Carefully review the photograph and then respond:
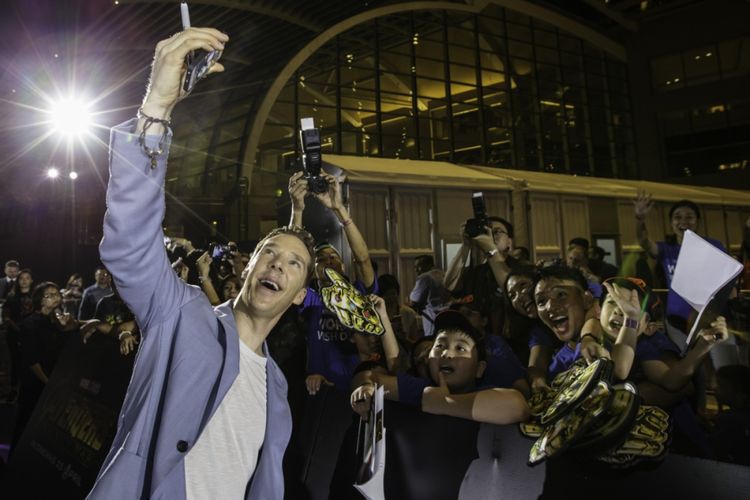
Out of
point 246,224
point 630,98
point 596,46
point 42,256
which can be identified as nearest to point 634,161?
point 630,98

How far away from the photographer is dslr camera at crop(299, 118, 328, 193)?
3766 mm

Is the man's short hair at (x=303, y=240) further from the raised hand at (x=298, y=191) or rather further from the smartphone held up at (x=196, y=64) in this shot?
the raised hand at (x=298, y=191)

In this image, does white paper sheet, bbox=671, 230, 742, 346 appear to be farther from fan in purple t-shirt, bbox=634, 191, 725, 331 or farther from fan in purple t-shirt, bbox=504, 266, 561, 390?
fan in purple t-shirt, bbox=634, 191, 725, 331

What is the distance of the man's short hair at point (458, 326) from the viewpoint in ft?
9.50

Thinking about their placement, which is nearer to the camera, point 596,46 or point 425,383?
point 425,383

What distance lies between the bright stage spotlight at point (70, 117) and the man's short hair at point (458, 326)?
1487 centimetres

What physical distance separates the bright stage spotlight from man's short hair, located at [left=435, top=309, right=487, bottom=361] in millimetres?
14872

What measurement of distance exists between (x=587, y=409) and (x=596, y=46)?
25.6 metres

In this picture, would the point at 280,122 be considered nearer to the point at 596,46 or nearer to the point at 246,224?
the point at 246,224

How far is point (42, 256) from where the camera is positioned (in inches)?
675

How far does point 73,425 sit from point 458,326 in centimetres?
291

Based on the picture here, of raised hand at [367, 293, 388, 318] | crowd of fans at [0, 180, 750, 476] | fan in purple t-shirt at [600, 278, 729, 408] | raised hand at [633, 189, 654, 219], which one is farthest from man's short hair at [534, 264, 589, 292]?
raised hand at [633, 189, 654, 219]

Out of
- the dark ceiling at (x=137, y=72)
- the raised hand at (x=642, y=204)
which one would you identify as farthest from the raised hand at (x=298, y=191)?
the dark ceiling at (x=137, y=72)

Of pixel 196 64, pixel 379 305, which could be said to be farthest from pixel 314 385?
pixel 196 64
